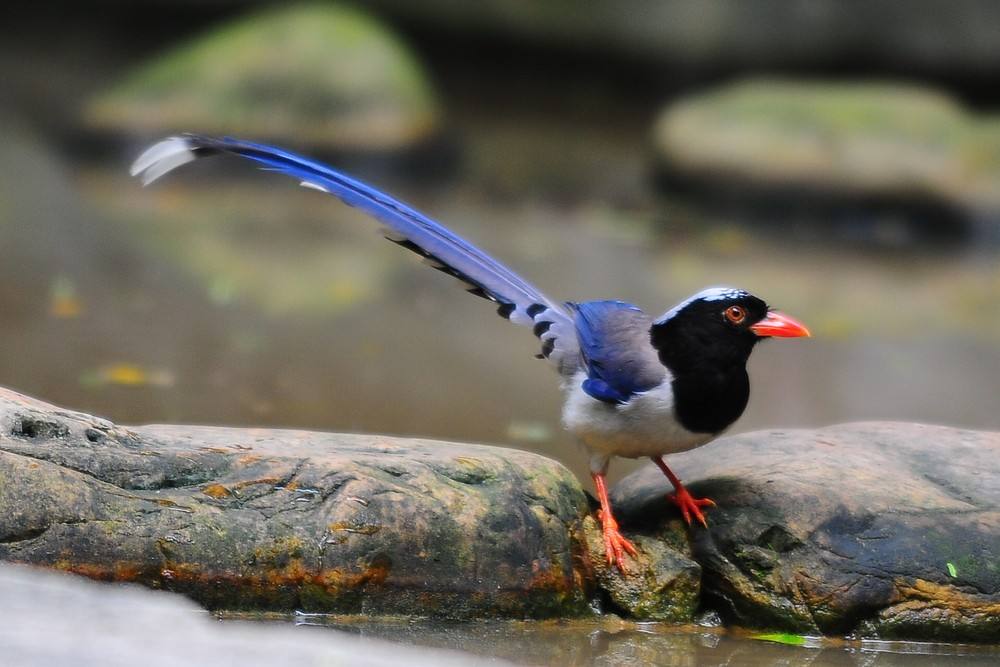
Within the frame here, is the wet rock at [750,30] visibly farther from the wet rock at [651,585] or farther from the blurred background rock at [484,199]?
the wet rock at [651,585]

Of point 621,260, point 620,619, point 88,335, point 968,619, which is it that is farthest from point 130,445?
point 621,260

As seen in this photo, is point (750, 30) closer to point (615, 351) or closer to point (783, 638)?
point (615, 351)

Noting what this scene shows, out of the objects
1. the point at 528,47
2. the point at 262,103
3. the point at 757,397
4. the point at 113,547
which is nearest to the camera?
the point at 113,547

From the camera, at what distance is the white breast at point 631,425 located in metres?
3.49

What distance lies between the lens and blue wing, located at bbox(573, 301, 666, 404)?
3.53 meters

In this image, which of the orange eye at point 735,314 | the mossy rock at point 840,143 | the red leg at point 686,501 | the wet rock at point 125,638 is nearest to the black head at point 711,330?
the orange eye at point 735,314

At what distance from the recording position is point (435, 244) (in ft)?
12.6

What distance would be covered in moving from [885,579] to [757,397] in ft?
9.30

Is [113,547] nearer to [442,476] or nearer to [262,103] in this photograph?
[442,476]

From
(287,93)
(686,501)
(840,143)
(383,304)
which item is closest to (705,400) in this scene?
(686,501)

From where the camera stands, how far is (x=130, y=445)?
3279 mm

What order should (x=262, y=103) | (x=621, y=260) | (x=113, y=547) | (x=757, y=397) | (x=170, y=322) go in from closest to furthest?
(x=113, y=547) → (x=757, y=397) → (x=170, y=322) → (x=621, y=260) → (x=262, y=103)

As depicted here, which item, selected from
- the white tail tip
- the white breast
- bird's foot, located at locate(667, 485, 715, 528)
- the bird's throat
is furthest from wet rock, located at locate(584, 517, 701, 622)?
the white tail tip

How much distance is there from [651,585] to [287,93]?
8.82 m
